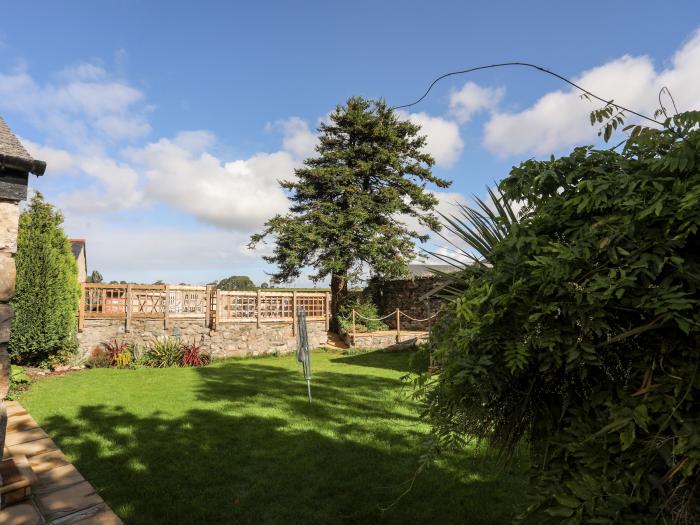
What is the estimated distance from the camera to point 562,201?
1.94 meters

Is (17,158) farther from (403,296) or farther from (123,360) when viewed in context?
(403,296)

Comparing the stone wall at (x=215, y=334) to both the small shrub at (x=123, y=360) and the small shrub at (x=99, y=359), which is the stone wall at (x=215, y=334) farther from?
the small shrub at (x=123, y=360)

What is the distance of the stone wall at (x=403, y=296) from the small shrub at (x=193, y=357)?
9.39 m

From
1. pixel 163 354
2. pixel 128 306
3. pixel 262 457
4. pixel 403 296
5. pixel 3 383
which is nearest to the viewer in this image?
pixel 3 383

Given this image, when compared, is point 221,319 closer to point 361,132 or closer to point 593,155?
point 361,132

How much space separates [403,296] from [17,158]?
63.2ft

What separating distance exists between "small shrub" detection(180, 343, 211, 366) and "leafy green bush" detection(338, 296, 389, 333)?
687 centimetres

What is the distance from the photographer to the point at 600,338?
5.82 ft

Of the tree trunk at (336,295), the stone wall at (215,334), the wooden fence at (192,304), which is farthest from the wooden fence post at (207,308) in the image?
the tree trunk at (336,295)

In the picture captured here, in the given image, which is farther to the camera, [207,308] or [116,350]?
[207,308]

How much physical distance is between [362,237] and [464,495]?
57.0 ft

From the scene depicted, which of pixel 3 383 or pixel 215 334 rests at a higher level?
pixel 3 383

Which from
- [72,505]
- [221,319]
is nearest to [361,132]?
[221,319]

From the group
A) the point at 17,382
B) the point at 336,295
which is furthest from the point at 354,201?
the point at 17,382
